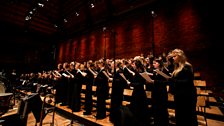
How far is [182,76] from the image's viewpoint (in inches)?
87.0

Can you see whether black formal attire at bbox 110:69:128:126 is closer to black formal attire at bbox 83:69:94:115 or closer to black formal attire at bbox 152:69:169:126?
black formal attire at bbox 152:69:169:126

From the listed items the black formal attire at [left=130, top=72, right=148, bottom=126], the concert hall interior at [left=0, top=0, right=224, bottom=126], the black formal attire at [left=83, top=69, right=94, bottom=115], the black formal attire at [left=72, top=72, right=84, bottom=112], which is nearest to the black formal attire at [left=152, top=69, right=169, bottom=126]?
the concert hall interior at [left=0, top=0, right=224, bottom=126]

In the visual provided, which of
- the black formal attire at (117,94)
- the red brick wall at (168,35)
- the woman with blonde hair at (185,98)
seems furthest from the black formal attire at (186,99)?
the red brick wall at (168,35)

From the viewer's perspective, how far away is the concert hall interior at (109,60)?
2469 mm

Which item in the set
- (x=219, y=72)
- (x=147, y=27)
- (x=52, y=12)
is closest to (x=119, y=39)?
(x=147, y=27)

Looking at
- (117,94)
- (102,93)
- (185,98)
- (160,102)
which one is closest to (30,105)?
(102,93)

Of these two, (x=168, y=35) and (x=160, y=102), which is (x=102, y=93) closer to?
(x=160, y=102)

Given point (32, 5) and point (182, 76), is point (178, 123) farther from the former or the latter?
point (32, 5)

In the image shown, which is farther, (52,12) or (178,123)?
(52,12)

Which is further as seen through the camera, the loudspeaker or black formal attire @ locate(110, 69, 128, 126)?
black formal attire @ locate(110, 69, 128, 126)

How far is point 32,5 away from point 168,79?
35.7 ft

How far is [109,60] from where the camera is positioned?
586 cm

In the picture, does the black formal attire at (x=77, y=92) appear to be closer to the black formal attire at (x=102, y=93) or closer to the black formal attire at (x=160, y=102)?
the black formal attire at (x=102, y=93)

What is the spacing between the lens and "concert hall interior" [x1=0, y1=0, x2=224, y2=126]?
2469 millimetres
